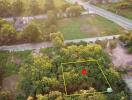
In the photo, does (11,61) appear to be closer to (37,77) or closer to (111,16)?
(37,77)

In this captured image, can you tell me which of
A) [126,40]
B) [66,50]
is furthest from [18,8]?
[126,40]

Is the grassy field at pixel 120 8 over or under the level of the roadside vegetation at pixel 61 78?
under

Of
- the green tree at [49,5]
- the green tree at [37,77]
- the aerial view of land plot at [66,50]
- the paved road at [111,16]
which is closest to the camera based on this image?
the green tree at [37,77]

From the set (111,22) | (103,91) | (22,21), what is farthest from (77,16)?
(103,91)

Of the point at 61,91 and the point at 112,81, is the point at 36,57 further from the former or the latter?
the point at 112,81

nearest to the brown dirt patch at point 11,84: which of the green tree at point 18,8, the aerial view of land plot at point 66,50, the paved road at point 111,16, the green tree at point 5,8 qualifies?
the aerial view of land plot at point 66,50

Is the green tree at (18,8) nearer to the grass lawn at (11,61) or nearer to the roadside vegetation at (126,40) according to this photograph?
the grass lawn at (11,61)

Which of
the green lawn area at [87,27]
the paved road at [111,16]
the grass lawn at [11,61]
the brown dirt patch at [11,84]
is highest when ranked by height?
the paved road at [111,16]
